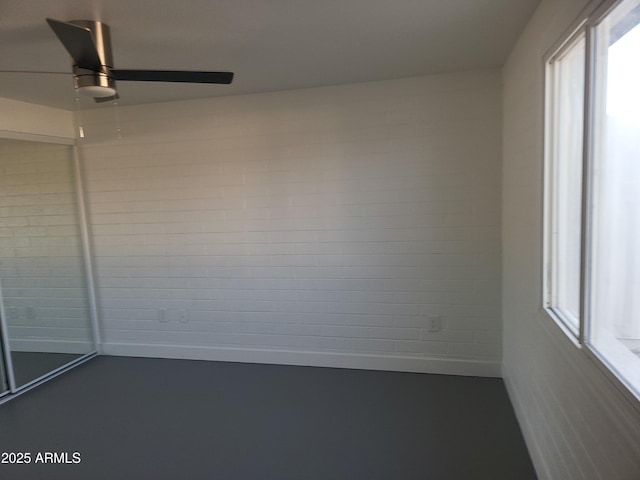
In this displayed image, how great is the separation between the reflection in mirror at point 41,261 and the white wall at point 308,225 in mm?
215

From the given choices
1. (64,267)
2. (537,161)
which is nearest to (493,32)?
(537,161)

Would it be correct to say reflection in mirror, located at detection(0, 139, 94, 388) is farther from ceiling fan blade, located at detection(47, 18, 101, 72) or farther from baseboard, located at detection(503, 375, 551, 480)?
baseboard, located at detection(503, 375, 551, 480)

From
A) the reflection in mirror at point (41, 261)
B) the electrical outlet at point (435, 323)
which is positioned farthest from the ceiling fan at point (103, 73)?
the electrical outlet at point (435, 323)

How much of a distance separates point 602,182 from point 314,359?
2.81 m

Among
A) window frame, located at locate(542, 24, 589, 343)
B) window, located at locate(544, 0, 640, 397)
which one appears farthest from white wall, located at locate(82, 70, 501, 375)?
window, located at locate(544, 0, 640, 397)

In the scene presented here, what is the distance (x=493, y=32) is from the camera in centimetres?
238

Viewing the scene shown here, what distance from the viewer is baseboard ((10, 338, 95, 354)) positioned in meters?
3.68

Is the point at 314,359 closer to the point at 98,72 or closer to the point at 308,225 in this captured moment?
the point at 308,225

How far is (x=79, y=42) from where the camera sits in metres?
1.72

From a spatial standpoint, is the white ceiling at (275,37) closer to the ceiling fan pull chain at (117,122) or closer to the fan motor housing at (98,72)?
the fan motor housing at (98,72)

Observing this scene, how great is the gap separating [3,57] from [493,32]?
2853 mm

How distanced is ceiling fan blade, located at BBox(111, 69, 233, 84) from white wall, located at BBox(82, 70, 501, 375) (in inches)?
61.6

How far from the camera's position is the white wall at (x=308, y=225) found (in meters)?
3.30

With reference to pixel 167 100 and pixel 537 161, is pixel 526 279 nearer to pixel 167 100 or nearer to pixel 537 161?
pixel 537 161
